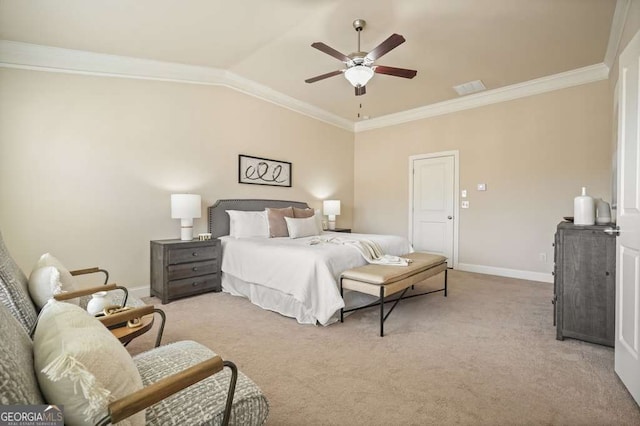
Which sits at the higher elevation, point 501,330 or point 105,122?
point 105,122

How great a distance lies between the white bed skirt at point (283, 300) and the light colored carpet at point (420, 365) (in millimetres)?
90

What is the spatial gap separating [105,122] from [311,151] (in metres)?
3.32

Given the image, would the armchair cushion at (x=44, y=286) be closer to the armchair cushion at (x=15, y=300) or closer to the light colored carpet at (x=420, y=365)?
the armchair cushion at (x=15, y=300)

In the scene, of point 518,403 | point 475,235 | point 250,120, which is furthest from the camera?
point 475,235

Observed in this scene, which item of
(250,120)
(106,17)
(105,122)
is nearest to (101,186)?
(105,122)

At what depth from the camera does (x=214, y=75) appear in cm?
424

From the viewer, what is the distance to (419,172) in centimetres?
585

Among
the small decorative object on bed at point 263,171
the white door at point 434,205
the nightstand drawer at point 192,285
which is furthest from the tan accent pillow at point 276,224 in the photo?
the white door at point 434,205

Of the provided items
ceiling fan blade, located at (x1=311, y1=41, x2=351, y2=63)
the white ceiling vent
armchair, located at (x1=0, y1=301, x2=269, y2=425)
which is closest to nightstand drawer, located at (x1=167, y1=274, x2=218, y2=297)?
armchair, located at (x1=0, y1=301, x2=269, y2=425)

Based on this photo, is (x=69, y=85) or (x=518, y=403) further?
(x=69, y=85)

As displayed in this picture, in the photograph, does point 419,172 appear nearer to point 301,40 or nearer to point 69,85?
point 301,40

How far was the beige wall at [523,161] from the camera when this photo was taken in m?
4.17

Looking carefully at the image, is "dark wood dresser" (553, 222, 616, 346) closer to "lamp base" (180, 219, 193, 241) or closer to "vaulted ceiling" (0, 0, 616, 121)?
"vaulted ceiling" (0, 0, 616, 121)

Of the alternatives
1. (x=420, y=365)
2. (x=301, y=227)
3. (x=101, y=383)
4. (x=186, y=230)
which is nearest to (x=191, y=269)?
(x=186, y=230)
